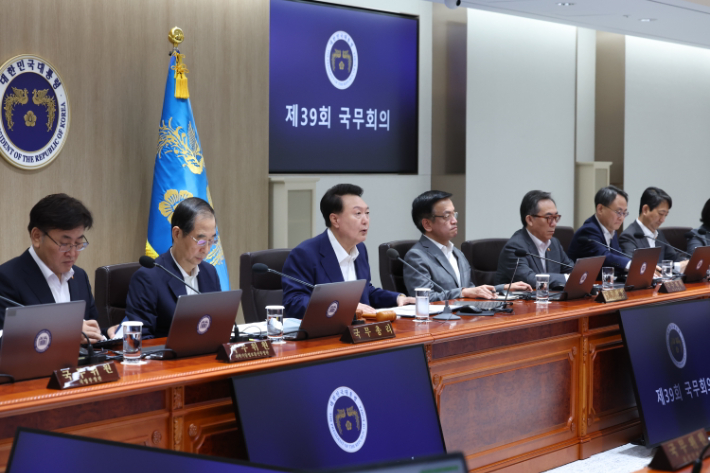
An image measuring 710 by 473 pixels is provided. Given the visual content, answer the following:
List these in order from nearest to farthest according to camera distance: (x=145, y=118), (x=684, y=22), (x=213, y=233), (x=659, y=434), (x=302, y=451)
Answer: (x=302, y=451)
(x=213, y=233)
(x=659, y=434)
(x=145, y=118)
(x=684, y=22)

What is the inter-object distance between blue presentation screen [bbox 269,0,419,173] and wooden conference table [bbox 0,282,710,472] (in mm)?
2712

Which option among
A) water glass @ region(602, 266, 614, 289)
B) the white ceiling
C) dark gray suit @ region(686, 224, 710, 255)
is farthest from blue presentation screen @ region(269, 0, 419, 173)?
water glass @ region(602, 266, 614, 289)

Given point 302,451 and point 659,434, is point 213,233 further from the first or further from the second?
point 659,434

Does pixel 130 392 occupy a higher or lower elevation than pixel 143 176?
lower

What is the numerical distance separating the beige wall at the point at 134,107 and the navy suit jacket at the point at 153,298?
1.76m

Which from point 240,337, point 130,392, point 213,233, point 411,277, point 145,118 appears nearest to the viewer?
point 130,392

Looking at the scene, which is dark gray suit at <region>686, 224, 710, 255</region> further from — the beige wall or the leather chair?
the beige wall

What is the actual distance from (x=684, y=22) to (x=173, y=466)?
634 centimetres

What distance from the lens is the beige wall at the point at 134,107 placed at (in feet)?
13.8

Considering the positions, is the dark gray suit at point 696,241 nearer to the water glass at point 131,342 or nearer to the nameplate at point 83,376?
the water glass at point 131,342

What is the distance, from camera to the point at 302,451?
2.14 m

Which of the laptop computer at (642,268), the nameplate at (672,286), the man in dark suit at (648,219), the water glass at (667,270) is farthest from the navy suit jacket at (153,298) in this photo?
the man in dark suit at (648,219)

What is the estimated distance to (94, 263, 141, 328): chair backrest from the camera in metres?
3.09

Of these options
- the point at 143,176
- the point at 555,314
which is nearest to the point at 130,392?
the point at 555,314
